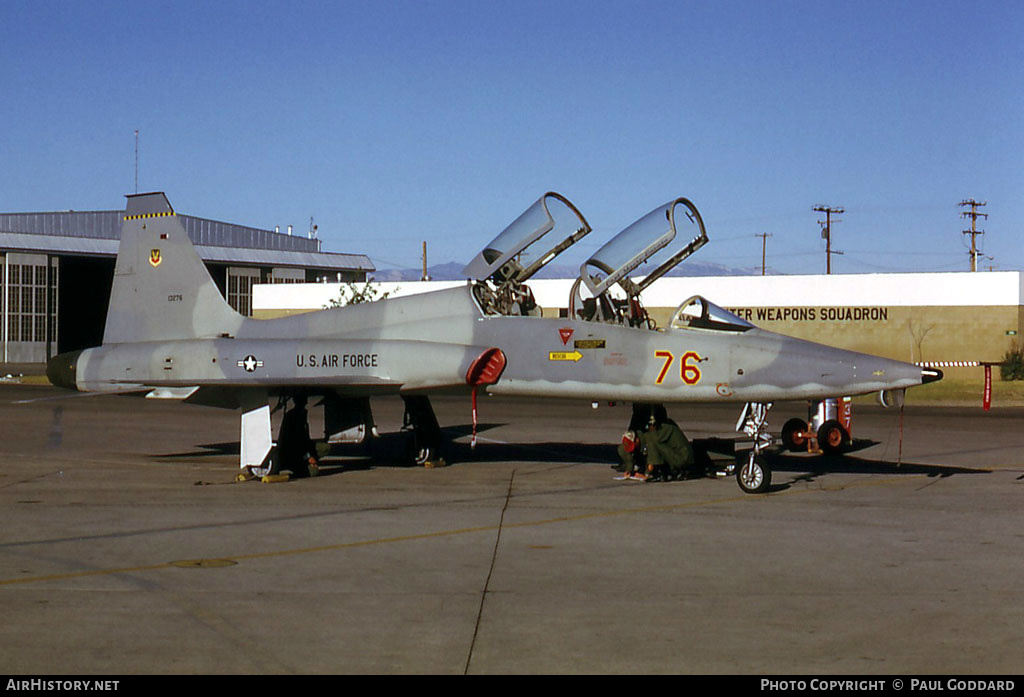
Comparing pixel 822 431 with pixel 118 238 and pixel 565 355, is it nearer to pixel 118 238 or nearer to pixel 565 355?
pixel 565 355

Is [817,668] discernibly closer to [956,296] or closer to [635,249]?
[635,249]

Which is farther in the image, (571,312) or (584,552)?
(571,312)

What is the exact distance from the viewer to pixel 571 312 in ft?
47.1

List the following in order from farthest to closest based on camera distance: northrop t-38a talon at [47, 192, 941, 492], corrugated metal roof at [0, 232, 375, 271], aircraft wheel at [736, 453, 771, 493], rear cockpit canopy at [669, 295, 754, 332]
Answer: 1. corrugated metal roof at [0, 232, 375, 271]
2. rear cockpit canopy at [669, 295, 754, 332]
3. northrop t-38a talon at [47, 192, 941, 492]
4. aircraft wheel at [736, 453, 771, 493]

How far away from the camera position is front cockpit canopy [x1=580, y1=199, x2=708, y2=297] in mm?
13945

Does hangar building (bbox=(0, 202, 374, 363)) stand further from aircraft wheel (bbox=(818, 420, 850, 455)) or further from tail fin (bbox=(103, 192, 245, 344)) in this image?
aircraft wheel (bbox=(818, 420, 850, 455))

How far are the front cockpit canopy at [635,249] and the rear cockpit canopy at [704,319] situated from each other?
A: 78 centimetres

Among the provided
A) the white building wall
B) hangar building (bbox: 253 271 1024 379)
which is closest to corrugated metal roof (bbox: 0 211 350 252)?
the white building wall

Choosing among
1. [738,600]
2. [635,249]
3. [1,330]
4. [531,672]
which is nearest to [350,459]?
[635,249]

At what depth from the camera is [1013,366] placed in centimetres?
4681

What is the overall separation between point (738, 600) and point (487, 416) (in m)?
19.6

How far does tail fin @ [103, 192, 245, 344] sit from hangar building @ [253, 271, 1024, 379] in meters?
32.6

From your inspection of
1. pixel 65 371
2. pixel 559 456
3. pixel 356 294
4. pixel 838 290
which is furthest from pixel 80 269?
pixel 559 456

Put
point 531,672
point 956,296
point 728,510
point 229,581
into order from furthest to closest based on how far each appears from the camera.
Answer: point 956,296 → point 728,510 → point 229,581 → point 531,672
